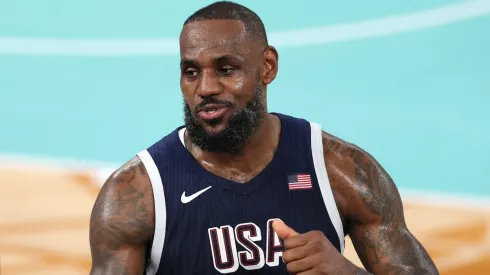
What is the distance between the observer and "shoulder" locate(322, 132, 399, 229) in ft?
8.48

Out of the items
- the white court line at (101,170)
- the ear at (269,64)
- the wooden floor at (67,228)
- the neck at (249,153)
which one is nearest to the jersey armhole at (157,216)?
the neck at (249,153)

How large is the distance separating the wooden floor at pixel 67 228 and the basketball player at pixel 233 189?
1506mm

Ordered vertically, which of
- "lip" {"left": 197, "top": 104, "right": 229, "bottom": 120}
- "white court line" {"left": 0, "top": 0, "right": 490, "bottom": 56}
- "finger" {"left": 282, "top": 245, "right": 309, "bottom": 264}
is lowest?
"finger" {"left": 282, "top": 245, "right": 309, "bottom": 264}

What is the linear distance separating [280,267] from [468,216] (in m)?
2.08

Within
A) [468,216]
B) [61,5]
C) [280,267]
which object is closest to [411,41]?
[468,216]

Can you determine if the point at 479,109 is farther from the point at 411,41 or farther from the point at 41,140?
the point at 41,140

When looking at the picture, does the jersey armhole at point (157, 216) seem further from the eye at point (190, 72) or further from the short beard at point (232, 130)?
the eye at point (190, 72)

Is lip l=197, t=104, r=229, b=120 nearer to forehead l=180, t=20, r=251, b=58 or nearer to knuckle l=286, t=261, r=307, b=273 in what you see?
forehead l=180, t=20, r=251, b=58

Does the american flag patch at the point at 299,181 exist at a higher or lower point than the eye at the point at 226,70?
lower

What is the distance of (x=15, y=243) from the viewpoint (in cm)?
430

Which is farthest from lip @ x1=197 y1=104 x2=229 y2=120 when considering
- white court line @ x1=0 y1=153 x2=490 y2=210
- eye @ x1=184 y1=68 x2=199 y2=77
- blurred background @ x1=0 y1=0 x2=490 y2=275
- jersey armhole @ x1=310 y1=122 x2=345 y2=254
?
white court line @ x1=0 y1=153 x2=490 y2=210

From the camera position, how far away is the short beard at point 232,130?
2463 millimetres

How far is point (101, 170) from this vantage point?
478 cm

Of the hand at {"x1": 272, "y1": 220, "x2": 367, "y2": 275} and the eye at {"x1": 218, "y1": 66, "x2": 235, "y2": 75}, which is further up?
the eye at {"x1": 218, "y1": 66, "x2": 235, "y2": 75}
